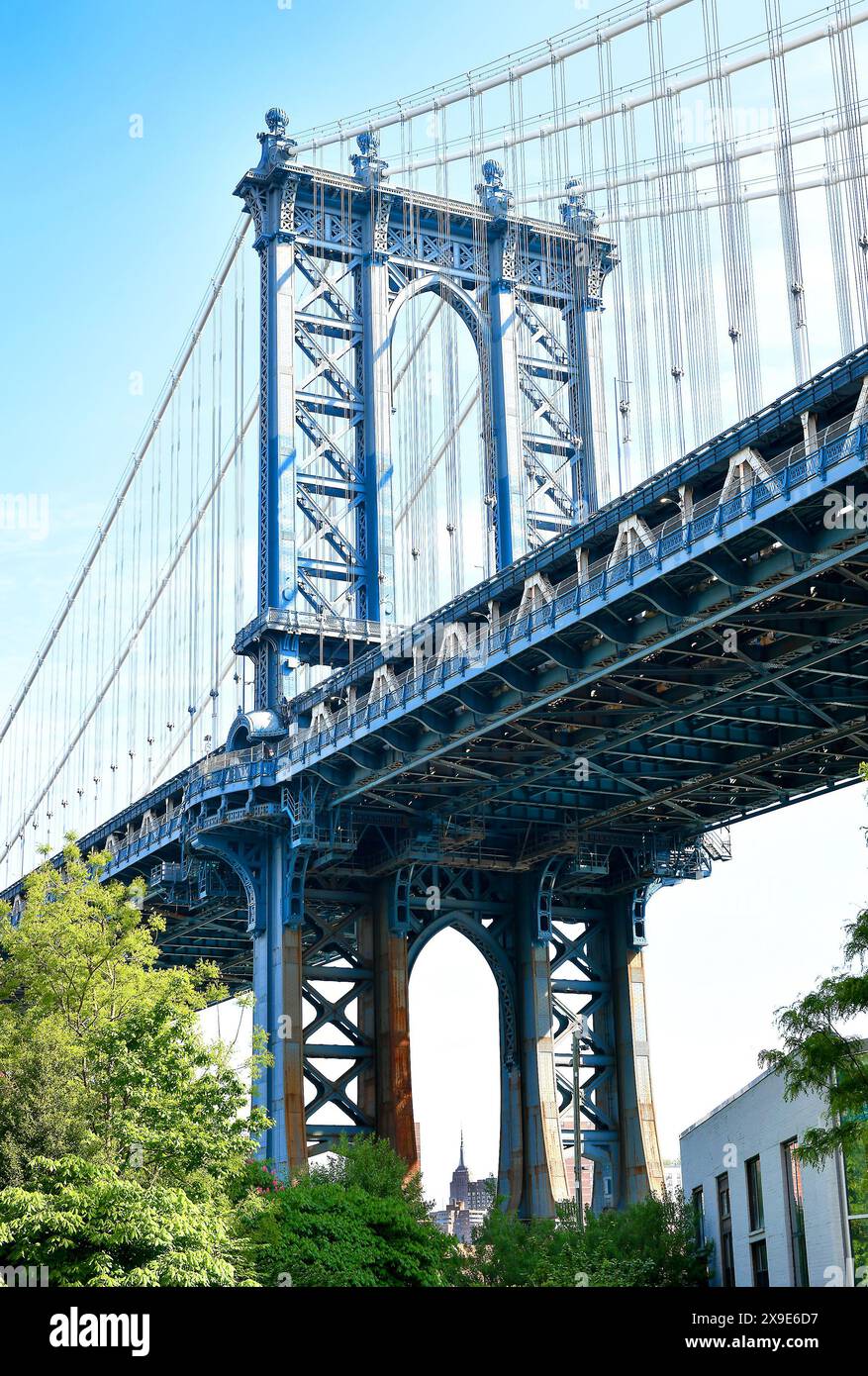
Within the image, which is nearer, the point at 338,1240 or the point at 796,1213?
the point at 796,1213

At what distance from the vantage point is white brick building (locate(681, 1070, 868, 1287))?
3750 centimetres

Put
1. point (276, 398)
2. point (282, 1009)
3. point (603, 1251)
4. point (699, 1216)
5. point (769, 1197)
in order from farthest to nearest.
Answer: point (276, 398), point (282, 1009), point (603, 1251), point (699, 1216), point (769, 1197)

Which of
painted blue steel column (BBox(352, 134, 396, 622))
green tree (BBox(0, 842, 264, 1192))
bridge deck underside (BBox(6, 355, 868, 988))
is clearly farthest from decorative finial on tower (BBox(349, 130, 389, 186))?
green tree (BBox(0, 842, 264, 1192))

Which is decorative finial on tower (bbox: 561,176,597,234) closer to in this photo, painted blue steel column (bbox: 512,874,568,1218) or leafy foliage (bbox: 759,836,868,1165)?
painted blue steel column (bbox: 512,874,568,1218)

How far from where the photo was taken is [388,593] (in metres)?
73.7

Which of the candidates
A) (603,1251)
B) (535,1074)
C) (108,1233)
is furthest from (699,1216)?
(108,1233)

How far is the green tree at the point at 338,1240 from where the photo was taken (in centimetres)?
4412

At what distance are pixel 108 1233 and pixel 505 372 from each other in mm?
50546

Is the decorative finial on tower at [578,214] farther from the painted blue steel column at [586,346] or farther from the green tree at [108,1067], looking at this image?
the green tree at [108,1067]

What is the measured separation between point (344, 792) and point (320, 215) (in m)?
25.8

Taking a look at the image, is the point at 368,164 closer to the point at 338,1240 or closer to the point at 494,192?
the point at 494,192

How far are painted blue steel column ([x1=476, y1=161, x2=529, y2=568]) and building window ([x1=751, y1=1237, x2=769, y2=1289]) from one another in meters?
32.9

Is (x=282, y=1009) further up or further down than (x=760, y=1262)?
further up
